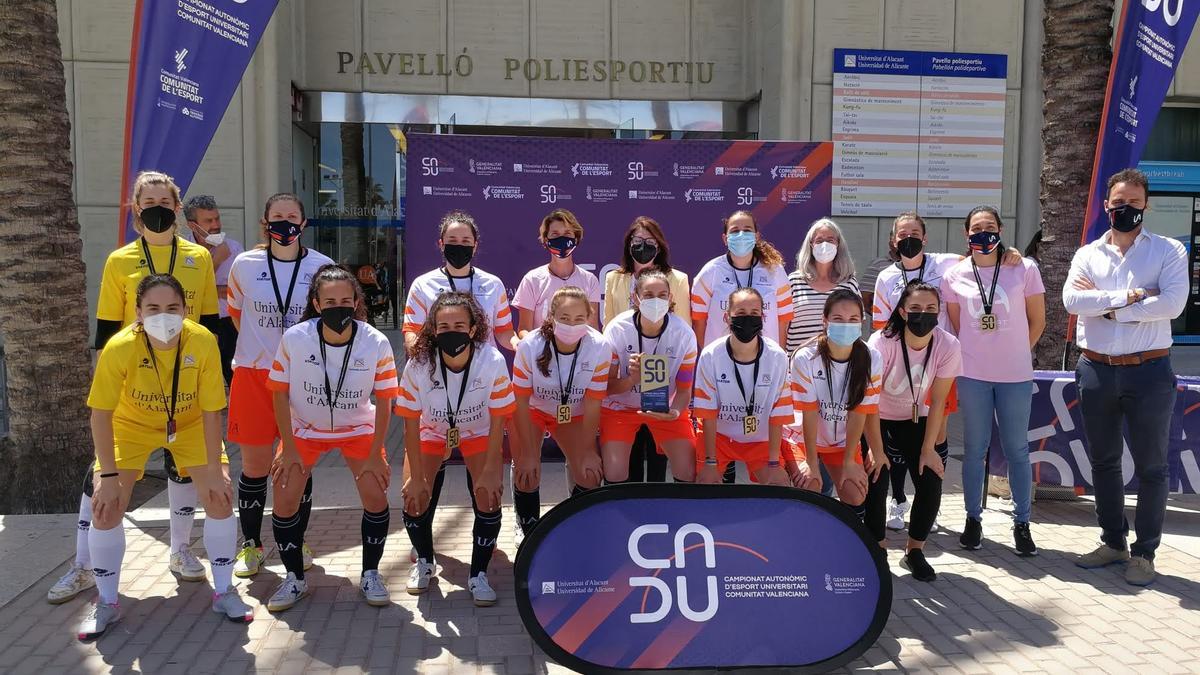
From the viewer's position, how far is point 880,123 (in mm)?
11883

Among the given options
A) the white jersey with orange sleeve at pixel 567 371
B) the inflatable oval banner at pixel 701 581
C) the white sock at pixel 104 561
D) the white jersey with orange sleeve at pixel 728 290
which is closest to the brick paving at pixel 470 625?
the white sock at pixel 104 561

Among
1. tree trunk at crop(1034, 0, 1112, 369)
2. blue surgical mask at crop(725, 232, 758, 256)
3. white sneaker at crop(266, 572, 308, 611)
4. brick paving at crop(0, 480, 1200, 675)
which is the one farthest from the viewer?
tree trunk at crop(1034, 0, 1112, 369)

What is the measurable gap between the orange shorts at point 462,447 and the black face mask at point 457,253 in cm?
119

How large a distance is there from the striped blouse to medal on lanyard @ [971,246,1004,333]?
804 mm

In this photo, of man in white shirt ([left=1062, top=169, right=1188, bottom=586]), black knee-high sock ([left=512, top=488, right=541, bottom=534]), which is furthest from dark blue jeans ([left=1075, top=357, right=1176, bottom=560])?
black knee-high sock ([left=512, top=488, right=541, bottom=534])

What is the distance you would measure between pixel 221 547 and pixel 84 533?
2.54 ft

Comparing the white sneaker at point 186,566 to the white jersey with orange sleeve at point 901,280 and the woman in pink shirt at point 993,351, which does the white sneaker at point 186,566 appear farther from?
the woman in pink shirt at point 993,351

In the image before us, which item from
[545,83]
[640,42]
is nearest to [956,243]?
[640,42]

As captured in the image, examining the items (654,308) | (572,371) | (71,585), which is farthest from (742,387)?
(71,585)

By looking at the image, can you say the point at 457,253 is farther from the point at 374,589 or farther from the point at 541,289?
the point at 374,589

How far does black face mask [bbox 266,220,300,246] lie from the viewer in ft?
15.5

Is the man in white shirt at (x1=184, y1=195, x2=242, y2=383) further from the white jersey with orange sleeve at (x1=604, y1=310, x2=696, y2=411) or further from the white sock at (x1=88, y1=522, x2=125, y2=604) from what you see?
the white jersey with orange sleeve at (x1=604, y1=310, x2=696, y2=411)

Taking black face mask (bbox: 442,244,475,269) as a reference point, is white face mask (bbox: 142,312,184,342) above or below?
below

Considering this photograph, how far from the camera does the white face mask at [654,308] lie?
15.8 ft
